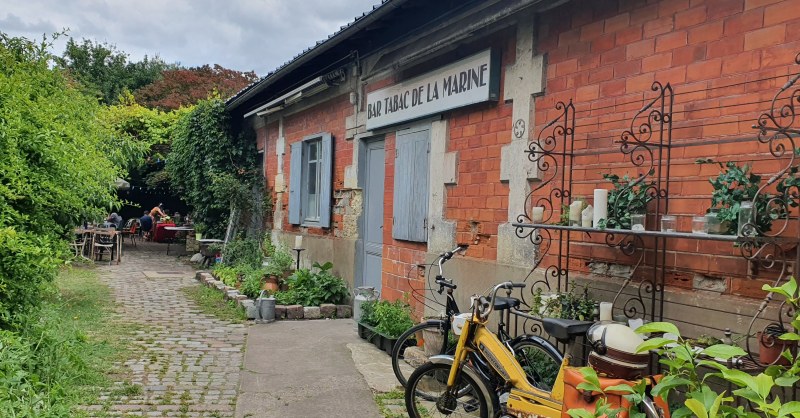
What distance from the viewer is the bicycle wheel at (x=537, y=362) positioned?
151 inches

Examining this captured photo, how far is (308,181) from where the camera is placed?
936 cm

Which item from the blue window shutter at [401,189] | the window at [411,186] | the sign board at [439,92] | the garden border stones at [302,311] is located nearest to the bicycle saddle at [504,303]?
the sign board at [439,92]

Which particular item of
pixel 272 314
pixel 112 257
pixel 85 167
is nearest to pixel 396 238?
pixel 272 314

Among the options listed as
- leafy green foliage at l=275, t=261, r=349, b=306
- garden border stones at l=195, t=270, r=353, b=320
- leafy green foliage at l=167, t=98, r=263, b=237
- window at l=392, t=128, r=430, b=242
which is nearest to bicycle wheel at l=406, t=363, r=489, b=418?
window at l=392, t=128, r=430, b=242

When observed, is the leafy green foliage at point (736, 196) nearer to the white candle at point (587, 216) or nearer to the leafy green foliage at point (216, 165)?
the white candle at point (587, 216)

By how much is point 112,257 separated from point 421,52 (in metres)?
10.5

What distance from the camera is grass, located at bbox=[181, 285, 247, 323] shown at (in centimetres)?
731

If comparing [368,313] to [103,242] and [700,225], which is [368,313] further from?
[103,242]

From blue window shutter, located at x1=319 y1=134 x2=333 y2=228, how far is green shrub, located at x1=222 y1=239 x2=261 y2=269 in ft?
8.29

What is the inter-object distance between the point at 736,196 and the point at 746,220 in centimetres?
19

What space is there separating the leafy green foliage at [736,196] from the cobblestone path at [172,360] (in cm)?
325

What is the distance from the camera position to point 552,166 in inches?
169

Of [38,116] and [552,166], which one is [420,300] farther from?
[38,116]

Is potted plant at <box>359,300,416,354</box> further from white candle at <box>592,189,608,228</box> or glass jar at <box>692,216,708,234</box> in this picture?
glass jar at <box>692,216,708,234</box>
